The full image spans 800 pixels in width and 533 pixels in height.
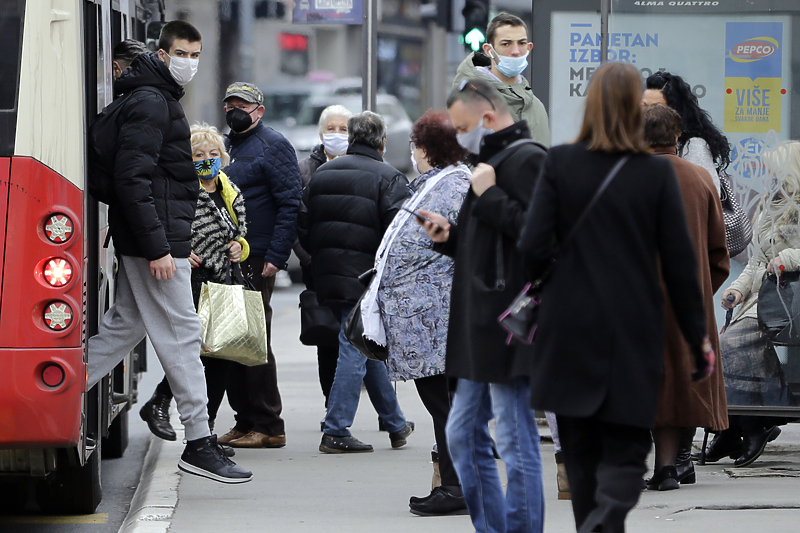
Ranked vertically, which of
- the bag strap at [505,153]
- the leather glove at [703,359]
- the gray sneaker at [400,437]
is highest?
the bag strap at [505,153]

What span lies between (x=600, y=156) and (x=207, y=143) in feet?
11.6

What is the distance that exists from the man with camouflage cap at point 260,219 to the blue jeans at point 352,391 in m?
0.40

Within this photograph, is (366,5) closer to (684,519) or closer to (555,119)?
(555,119)

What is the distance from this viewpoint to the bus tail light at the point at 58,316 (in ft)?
15.1

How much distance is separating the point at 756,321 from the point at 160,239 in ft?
10.4

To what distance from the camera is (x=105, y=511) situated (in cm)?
619

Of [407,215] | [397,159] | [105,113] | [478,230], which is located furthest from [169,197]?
[397,159]

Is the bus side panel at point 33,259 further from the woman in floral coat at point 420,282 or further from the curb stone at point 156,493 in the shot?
the woman in floral coat at point 420,282

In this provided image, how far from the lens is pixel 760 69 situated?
23.2 ft

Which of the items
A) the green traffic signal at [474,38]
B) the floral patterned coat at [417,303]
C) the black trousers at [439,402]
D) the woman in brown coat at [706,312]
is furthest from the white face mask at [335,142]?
the green traffic signal at [474,38]

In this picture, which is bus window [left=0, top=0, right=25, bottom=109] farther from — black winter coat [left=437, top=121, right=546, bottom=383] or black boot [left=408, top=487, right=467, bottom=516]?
black boot [left=408, top=487, right=467, bottom=516]

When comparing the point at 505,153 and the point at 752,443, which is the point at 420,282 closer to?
the point at 505,153

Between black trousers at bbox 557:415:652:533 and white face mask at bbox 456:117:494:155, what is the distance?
1.07 metres

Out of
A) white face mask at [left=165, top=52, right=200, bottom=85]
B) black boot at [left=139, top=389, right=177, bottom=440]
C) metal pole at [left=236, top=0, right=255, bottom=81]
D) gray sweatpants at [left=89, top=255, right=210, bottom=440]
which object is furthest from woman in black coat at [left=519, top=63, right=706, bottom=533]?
metal pole at [left=236, top=0, right=255, bottom=81]
